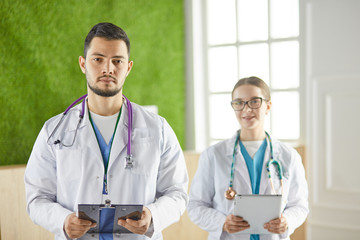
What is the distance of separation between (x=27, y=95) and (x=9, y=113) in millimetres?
169

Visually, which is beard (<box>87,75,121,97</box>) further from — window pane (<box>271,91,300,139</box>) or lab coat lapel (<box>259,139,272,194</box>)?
window pane (<box>271,91,300,139</box>)

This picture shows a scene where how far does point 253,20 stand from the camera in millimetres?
4230

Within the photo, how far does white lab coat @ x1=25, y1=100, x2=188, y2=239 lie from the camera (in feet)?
5.67

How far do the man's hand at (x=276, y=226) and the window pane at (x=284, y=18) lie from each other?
100 inches

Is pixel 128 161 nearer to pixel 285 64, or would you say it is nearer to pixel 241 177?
pixel 241 177

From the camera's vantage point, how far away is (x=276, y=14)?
4.12 m

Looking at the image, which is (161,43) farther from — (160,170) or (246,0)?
(160,170)

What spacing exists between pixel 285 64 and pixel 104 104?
8.78 feet

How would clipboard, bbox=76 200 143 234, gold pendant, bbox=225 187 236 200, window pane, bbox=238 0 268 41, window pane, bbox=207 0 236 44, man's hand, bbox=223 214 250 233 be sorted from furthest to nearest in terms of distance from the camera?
window pane, bbox=207 0 236 44 < window pane, bbox=238 0 268 41 < gold pendant, bbox=225 187 236 200 < man's hand, bbox=223 214 250 233 < clipboard, bbox=76 200 143 234

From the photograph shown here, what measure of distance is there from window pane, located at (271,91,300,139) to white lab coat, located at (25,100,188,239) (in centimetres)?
246

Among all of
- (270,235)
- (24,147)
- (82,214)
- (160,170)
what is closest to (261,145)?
(270,235)

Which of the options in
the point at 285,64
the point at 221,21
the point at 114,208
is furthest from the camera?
the point at 221,21

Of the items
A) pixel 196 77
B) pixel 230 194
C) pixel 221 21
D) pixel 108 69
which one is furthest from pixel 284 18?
pixel 108 69

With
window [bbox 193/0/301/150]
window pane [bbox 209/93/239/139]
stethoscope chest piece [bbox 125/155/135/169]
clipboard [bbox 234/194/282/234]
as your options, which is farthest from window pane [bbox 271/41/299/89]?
stethoscope chest piece [bbox 125/155/135/169]
